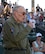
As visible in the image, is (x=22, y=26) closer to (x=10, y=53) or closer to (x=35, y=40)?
(x=10, y=53)

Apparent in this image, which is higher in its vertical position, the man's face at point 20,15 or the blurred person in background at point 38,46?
the man's face at point 20,15

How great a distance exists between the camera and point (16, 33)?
4027 millimetres

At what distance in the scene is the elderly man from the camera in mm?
4039

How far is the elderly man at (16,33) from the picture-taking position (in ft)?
13.3

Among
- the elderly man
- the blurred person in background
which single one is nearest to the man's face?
the elderly man

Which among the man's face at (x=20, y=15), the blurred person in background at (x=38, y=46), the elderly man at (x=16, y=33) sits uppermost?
the man's face at (x=20, y=15)

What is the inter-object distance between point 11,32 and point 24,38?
22 centimetres

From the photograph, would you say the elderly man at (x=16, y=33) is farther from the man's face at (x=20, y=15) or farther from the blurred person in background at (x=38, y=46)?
the blurred person in background at (x=38, y=46)

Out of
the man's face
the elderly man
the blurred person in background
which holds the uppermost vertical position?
the man's face

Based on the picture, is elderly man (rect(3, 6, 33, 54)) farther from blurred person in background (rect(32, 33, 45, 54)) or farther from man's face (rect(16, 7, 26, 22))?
blurred person in background (rect(32, 33, 45, 54))

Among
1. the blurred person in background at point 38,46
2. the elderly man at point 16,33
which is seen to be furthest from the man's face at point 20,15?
the blurred person in background at point 38,46

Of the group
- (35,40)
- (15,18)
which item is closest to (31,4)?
(35,40)

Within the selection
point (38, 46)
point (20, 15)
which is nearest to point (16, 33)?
point (20, 15)

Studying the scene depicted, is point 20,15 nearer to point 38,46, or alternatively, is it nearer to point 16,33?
point 16,33
